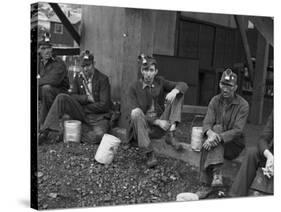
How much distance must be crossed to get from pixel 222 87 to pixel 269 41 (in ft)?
3.00

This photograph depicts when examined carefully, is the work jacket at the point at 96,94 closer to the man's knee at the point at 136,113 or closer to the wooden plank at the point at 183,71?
the man's knee at the point at 136,113

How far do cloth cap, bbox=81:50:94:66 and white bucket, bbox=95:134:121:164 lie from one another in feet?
2.73

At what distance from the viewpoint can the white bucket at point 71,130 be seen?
189 inches

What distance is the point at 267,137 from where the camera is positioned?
5.44 meters

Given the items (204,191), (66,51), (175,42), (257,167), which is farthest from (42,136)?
(257,167)

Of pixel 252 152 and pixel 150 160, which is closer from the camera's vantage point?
pixel 150 160

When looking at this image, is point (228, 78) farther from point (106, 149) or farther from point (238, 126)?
point (106, 149)

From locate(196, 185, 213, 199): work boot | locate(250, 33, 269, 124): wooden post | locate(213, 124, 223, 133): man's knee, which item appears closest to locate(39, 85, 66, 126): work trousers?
locate(213, 124, 223, 133): man's knee

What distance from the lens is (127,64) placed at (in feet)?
16.1

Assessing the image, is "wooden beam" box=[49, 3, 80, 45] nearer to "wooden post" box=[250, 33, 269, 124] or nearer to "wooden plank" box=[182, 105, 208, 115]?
"wooden plank" box=[182, 105, 208, 115]

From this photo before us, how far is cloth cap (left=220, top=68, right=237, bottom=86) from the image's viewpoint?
17.0 feet

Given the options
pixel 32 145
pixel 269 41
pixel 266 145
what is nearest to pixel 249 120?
pixel 266 145

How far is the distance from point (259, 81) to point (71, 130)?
2.47m

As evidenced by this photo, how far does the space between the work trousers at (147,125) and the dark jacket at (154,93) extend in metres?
0.07
